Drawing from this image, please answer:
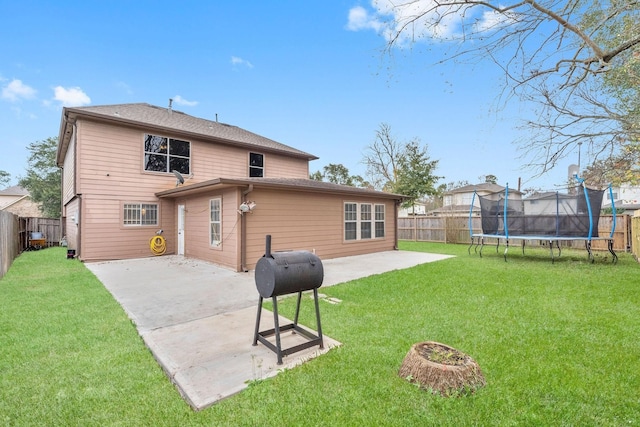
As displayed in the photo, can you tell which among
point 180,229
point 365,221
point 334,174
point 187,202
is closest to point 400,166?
point 334,174

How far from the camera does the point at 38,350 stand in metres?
2.90

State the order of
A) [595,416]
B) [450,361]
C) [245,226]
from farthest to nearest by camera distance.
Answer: [245,226], [450,361], [595,416]

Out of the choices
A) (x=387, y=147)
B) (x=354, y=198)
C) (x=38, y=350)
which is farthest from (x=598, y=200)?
(x=387, y=147)

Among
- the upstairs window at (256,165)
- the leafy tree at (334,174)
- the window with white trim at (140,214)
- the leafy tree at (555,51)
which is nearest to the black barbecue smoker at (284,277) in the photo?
the leafy tree at (555,51)

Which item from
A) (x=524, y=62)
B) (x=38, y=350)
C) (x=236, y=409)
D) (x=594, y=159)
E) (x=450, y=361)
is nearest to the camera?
(x=236, y=409)

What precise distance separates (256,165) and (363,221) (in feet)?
17.7

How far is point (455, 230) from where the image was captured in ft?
47.2

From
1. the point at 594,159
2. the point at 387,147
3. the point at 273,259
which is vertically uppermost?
the point at 387,147

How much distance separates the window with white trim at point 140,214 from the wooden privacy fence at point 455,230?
12.0 meters

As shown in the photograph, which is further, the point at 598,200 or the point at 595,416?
the point at 598,200

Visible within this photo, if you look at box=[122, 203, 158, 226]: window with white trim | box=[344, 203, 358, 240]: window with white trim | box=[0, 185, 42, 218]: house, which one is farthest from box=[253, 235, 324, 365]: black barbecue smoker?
box=[0, 185, 42, 218]: house

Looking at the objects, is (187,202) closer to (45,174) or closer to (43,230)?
(43,230)

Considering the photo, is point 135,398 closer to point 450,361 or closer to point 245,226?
point 450,361

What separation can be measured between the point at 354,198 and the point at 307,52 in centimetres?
553
